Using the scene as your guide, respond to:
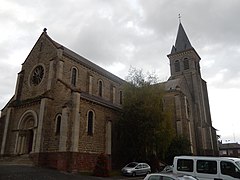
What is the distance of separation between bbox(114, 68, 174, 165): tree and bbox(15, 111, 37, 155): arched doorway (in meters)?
9.93

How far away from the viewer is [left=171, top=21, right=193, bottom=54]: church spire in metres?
51.6

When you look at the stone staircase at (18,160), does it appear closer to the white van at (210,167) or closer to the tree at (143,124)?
the tree at (143,124)

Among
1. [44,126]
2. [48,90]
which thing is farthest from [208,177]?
[48,90]

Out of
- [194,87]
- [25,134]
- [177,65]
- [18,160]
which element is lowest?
[18,160]

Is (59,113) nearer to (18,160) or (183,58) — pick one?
(18,160)

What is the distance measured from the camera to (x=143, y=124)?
1009 inches

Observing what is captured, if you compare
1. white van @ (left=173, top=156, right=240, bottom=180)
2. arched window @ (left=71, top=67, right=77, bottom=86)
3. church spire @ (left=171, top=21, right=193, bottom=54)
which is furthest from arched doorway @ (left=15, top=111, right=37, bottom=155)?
church spire @ (left=171, top=21, right=193, bottom=54)

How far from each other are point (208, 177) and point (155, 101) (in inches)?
627

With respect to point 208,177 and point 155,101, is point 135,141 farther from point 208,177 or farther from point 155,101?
point 208,177

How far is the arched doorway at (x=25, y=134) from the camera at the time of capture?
24844 millimetres

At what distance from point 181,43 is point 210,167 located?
44.4 m

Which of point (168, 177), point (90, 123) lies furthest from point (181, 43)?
point (168, 177)

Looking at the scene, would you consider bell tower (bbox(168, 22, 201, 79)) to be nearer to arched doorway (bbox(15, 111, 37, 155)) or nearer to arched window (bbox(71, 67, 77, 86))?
arched window (bbox(71, 67, 77, 86))

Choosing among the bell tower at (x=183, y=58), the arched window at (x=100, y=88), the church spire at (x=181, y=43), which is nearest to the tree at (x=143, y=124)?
the arched window at (x=100, y=88)
